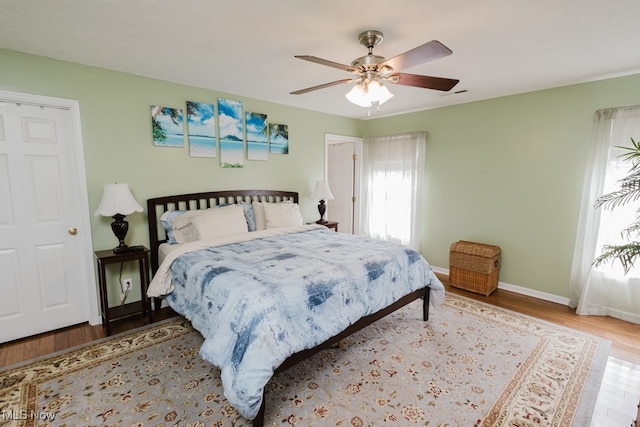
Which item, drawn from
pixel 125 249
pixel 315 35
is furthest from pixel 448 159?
pixel 125 249

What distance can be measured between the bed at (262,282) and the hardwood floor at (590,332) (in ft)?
2.45

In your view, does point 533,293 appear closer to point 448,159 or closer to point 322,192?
point 448,159

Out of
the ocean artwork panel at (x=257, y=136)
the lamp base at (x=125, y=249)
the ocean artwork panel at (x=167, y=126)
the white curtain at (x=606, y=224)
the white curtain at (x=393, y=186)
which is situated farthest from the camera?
the white curtain at (x=393, y=186)

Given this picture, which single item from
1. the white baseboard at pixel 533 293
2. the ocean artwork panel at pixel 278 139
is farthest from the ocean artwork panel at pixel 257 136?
the white baseboard at pixel 533 293

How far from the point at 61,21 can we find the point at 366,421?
3.33 meters

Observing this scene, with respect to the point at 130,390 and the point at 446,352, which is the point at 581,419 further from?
the point at 130,390

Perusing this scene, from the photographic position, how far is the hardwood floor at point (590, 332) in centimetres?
195

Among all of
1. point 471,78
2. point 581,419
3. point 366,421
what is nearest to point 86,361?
point 366,421

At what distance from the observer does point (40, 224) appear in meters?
2.77

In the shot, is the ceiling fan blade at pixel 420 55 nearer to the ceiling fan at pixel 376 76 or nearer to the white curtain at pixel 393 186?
the ceiling fan at pixel 376 76

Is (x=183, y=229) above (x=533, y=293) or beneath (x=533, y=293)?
above

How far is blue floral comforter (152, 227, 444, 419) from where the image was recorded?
170 centimetres

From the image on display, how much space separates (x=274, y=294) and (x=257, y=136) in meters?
2.87

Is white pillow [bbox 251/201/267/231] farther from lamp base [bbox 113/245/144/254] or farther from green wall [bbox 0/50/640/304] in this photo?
lamp base [bbox 113/245/144/254]
